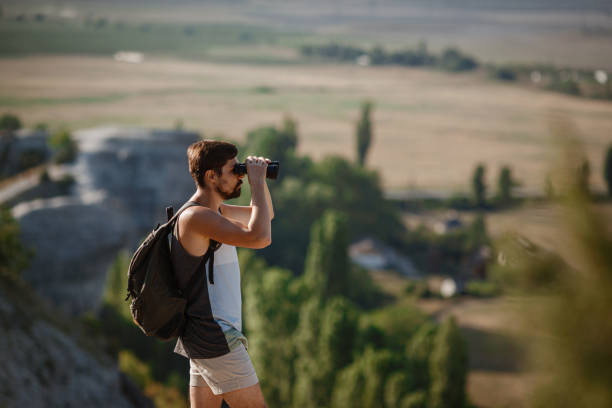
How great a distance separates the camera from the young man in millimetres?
4094

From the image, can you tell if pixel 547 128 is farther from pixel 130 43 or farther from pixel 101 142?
pixel 130 43

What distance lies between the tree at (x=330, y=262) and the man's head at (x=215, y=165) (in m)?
38.1

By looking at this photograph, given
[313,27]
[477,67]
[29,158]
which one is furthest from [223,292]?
[313,27]

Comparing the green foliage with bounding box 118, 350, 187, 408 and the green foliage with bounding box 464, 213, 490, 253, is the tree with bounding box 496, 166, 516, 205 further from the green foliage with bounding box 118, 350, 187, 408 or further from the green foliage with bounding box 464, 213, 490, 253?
the green foliage with bounding box 118, 350, 187, 408

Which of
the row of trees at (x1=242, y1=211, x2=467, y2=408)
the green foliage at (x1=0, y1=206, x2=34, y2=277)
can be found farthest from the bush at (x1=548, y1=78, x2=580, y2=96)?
the green foliage at (x1=0, y1=206, x2=34, y2=277)

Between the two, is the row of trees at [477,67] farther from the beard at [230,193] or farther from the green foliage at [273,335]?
the beard at [230,193]

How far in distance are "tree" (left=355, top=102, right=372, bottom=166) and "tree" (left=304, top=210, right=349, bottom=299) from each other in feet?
122

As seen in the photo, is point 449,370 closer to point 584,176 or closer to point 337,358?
point 337,358

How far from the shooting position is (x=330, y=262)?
42406mm

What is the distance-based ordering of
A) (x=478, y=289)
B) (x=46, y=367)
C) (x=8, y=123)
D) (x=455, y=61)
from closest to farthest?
(x=46, y=367) < (x=478, y=289) < (x=8, y=123) < (x=455, y=61)

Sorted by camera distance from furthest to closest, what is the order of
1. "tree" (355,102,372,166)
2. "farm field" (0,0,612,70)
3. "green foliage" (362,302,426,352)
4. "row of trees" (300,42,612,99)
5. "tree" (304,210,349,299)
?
"farm field" (0,0,612,70)
"tree" (355,102,372,166)
"row of trees" (300,42,612,99)
"tree" (304,210,349,299)
"green foliage" (362,302,426,352)

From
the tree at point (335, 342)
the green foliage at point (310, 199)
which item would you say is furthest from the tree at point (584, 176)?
the green foliage at point (310, 199)

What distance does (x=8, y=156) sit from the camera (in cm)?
5262

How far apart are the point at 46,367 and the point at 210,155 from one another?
13182 millimetres
